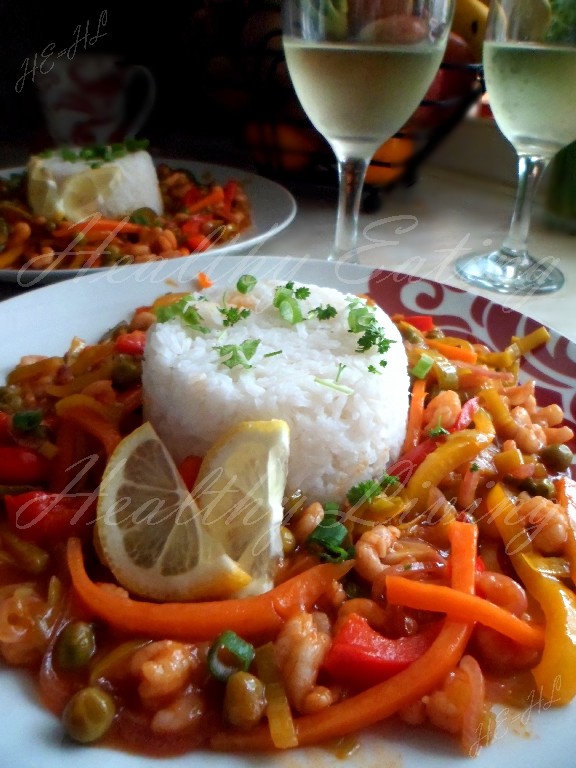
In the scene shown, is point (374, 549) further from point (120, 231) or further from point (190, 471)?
point (120, 231)

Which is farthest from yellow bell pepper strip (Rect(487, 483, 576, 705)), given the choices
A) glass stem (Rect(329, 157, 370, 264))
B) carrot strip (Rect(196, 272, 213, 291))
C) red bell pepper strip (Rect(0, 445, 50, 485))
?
glass stem (Rect(329, 157, 370, 264))

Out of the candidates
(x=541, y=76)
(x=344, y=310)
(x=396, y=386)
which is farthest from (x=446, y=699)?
(x=541, y=76)

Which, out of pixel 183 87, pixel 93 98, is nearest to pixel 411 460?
pixel 93 98

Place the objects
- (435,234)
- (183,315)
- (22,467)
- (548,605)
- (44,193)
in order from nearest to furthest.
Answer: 1. (548,605)
2. (22,467)
3. (183,315)
4. (44,193)
5. (435,234)

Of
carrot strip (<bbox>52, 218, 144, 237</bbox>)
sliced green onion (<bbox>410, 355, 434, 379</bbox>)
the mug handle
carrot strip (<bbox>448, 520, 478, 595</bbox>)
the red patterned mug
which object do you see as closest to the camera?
carrot strip (<bbox>448, 520, 478, 595</bbox>)

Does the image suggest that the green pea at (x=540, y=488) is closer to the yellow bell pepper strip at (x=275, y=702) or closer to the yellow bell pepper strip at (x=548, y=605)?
the yellow bell pepper strip at (x=548, y=605)

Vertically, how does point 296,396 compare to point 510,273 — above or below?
above

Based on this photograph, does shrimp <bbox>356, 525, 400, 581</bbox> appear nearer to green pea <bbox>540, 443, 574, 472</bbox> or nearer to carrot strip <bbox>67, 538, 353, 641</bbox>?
carrot strip <bbox>67, 538, 353, 641</bbox>
